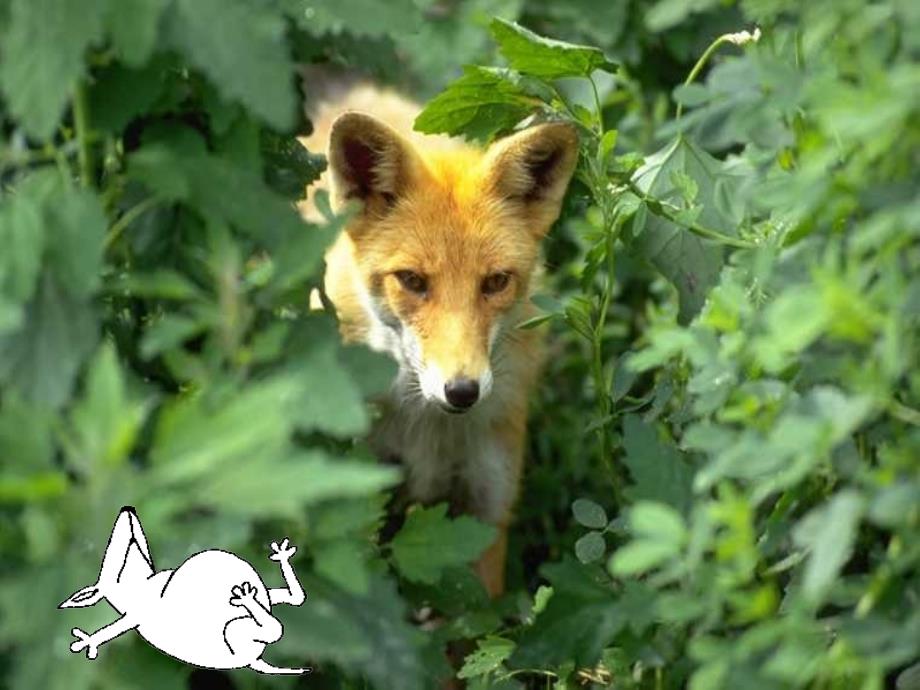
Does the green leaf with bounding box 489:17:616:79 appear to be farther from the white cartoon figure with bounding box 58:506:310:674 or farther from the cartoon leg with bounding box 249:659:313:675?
the cartoon leg with bounding box 249:659:313:675

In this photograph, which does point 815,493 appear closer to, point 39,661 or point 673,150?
point 673,150

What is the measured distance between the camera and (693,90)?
126 inches

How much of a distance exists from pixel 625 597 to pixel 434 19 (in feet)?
11.1

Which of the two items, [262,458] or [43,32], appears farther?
[43,32]

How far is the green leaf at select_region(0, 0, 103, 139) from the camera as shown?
7.78 feet

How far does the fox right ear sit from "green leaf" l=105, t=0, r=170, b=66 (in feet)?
2.53

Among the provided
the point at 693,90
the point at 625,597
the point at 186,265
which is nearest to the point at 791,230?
the point at 693,90

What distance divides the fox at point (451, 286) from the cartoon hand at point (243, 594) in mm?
1359

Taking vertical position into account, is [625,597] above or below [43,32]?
below

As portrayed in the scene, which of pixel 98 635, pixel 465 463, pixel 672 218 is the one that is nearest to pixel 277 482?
pixel 98 635

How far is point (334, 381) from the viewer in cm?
242

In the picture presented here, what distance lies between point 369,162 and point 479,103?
52 centimetres

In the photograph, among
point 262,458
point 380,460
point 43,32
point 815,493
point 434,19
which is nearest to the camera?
point 262,458

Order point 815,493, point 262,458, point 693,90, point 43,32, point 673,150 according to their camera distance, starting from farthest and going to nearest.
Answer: point 673,150
point 693,90
point 815,493
point 43,32
point 262,458
